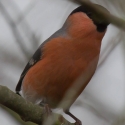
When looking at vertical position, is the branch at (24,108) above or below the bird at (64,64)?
below

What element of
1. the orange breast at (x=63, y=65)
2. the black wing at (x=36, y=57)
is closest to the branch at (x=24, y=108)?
the orange breast at (x=63, y=65)

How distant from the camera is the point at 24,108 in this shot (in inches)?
122

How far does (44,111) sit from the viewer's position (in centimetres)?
339

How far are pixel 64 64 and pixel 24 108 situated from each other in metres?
1.02

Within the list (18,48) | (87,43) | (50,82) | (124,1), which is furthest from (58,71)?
(124,1)

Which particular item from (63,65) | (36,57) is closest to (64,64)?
(63,65)

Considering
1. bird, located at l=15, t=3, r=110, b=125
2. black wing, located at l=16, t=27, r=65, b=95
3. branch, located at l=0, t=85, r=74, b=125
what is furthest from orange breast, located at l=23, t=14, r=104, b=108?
branch, located at l=0, t=85, r=74, b=125

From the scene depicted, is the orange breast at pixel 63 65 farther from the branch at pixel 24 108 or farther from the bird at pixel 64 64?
the branch at pixel 24 108

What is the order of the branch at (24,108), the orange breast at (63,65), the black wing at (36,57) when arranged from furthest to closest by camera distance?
the black wing at (36,57) → the orange breast at (63,65) → the branch at (24,108)

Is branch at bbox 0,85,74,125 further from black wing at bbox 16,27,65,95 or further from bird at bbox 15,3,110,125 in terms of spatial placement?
black wing at bbox 16,27,65,95

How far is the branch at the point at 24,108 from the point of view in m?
2.79

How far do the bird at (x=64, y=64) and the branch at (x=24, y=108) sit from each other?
51 centimetres

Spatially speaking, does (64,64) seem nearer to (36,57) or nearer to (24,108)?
(36,57)

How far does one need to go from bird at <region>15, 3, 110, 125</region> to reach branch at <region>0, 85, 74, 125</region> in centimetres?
51
